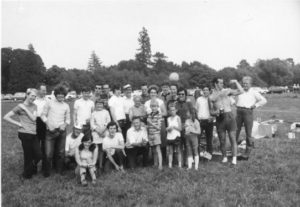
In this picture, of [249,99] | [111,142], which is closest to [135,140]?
[111,142]

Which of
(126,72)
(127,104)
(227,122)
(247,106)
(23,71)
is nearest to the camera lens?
(227,122)

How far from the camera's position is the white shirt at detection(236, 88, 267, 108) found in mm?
8242

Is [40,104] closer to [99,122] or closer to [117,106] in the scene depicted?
[99,122]

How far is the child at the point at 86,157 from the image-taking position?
623 cm

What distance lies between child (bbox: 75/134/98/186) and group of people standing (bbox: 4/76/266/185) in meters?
0.02

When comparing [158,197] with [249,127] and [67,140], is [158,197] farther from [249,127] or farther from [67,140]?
[249,127]

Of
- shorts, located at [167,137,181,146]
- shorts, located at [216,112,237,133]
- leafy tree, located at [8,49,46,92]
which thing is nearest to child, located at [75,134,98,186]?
shorts, located at [167,137,181,146]

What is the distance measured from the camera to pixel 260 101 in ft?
27.5

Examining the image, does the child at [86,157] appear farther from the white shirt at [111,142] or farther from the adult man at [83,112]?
the adult man at [83,112]

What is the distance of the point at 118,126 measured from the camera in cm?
738

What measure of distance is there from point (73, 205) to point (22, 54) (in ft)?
215

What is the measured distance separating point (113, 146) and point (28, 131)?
2.03 m

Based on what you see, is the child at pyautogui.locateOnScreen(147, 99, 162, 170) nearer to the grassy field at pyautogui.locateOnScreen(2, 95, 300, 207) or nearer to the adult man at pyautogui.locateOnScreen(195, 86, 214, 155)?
the grassy field at pyautogui.locateOnScreen(2, 95, 300, 207)

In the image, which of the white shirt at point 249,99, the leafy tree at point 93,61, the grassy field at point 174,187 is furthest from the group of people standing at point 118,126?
the leafy tree at point 93,61
